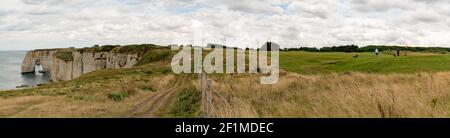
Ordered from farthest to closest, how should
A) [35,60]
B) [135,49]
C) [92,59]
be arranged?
1. [35,60]
2. [92,59]
3. [135,49]

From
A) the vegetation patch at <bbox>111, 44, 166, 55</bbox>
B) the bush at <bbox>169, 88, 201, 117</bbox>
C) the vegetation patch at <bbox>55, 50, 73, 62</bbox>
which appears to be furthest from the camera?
the vegetation patch at <bbox>55, 50, 73, 62</bbox>

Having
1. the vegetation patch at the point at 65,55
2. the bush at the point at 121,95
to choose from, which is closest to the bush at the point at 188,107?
the bush at the point at 121,95

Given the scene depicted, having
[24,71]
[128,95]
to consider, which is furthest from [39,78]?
[128,95]

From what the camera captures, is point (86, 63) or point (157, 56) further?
point (86, 63)

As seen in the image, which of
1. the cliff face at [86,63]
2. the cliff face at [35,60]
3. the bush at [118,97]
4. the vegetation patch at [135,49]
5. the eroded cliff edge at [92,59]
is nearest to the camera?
the bush at [118,97]

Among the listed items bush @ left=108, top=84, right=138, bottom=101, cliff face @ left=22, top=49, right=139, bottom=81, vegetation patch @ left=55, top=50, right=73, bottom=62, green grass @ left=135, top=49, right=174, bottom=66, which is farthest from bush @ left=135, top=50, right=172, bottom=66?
vegetation patch @ left=55, top=50, right=73, bottom=62

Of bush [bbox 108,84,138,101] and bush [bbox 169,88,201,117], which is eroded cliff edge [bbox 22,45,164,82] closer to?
bush [bbox 108,84,138,101]

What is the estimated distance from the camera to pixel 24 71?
185125mm

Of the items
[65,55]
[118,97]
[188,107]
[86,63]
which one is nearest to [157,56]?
[86,63]

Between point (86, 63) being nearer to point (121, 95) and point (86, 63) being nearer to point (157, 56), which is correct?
point (157, 56)

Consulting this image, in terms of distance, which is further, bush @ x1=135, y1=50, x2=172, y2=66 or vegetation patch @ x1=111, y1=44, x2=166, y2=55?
vegetation patch @ x1=111, y1=44, x2=166, y2=55

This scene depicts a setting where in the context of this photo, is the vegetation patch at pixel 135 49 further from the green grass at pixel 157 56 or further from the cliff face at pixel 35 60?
the cliff face at pixel 35 60
